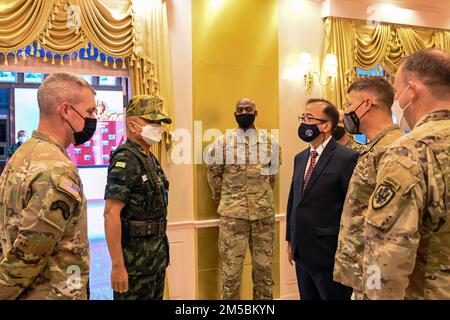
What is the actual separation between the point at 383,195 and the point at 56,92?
4.23ft

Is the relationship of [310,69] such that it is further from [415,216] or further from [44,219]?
[44,219]

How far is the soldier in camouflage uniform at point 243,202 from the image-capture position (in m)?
3.41

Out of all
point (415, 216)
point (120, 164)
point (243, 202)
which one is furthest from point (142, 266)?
point (415, 216)

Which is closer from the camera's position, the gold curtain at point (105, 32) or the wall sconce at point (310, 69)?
the gold curtain at point (105, 32)

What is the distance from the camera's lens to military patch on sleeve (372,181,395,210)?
3.96 ft

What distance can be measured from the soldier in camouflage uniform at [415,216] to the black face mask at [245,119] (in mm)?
2227

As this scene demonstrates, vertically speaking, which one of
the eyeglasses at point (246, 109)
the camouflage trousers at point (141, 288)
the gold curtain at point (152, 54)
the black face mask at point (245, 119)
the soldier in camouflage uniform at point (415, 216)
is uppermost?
the gold curtain at point (152, 54)

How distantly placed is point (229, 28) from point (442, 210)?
2.95 m

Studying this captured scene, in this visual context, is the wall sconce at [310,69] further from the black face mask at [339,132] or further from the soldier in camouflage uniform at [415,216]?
the soldier in camouflage uniform at [415,216]

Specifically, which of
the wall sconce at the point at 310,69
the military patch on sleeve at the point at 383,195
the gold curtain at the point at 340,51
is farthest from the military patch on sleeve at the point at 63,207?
the gold curtain at the point at 340,51

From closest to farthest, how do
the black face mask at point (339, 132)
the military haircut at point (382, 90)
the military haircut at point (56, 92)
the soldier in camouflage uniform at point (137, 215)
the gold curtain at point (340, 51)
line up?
1. the military haircut at point (56, 92)
2. the military haircut at point (382, 90)
3. the soldier in camouflage uniform at point (137, 215)
4. the black face mask at point (339, 132)
5. the gold curtain at point (340, 51)
